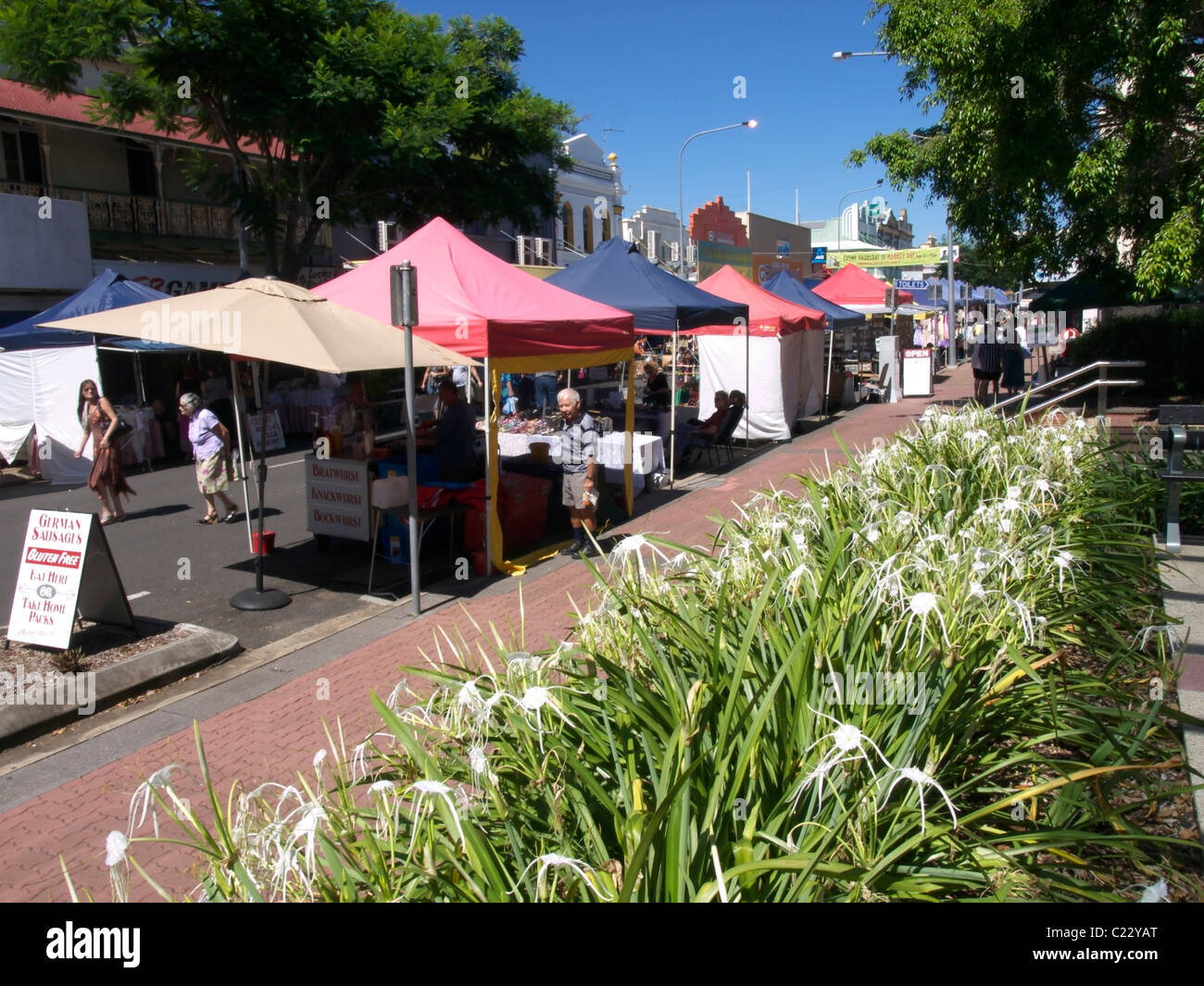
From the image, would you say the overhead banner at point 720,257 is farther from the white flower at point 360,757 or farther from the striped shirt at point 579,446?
the white flower at point 360,757

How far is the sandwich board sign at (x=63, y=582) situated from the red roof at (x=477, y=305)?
12.1ft

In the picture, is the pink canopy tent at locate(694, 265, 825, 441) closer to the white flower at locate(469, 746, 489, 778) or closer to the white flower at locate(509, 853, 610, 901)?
the white flower at locate(469, 746, 489, 778)

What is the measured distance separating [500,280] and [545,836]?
8534mm

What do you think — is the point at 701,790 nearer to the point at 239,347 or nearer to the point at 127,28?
the point at 239,347

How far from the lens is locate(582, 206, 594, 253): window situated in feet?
136

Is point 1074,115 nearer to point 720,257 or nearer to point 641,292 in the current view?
point 641,292

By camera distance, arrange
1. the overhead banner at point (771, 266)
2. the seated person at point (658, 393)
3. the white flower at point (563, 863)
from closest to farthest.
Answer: the white flower at point (563, 863)
the seated person at point (658, 393)
the overhead banner at point (771, 266)

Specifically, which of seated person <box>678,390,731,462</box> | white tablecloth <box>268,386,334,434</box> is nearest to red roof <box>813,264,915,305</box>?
seated person <box>678,390,731,462</box>

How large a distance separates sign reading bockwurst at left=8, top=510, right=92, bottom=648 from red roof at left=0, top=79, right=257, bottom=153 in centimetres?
1576

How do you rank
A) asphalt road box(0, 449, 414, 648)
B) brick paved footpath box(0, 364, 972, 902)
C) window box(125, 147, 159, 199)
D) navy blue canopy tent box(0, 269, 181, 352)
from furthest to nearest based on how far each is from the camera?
window box(125, 147, 159, 199) → navy blue canopy tent box(0, 269, 181, 352) → asphalt road box(0, 449, 414, 648) → brick paved footpath box(0, 364, 972, 902)

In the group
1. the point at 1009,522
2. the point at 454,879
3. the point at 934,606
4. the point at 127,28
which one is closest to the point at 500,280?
the point at 1009,522

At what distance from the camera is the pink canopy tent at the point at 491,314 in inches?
369

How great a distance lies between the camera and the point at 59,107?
20.7 meters

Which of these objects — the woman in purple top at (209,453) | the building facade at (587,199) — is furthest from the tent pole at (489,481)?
the building facade at (587,199)
